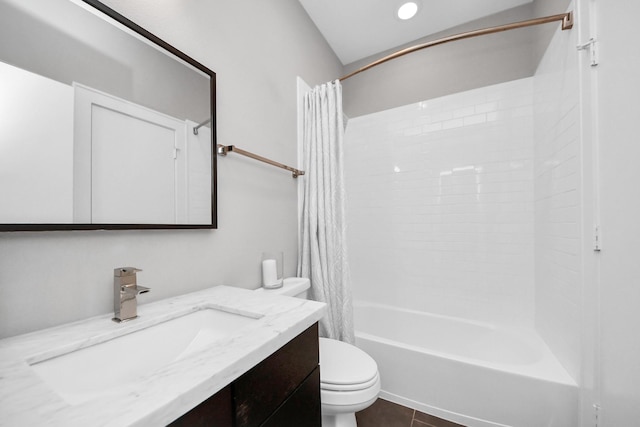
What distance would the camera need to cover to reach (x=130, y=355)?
677 millimetres

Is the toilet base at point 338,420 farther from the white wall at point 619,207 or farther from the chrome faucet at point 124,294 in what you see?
the white wall at point 619,207

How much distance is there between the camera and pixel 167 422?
0.39 metres

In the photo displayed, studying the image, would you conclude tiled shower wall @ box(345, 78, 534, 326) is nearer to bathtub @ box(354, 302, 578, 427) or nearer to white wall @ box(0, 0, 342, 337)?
bathtub @ box(354, 302, 578, 427)

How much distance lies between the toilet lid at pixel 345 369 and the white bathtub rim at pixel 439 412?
0.62 meters

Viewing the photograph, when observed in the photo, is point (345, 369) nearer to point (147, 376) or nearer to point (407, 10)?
point (147, 376)

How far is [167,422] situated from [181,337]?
463 mm

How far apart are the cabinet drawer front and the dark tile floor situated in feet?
3.21

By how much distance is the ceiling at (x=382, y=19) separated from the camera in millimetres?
1819

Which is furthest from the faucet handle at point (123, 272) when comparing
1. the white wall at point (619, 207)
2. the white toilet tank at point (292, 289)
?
the white wall at point (619, 207)

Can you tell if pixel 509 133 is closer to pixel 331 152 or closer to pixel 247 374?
pixel 331 152

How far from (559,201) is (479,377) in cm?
105

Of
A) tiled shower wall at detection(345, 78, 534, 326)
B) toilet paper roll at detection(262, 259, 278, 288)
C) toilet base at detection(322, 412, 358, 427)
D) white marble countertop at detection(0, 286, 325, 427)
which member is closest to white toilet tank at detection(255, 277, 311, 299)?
toilet paper roll at detection(262, 259, 278, 288)

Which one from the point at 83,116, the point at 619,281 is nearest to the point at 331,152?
the point at 83,116

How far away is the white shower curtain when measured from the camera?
1587mm
